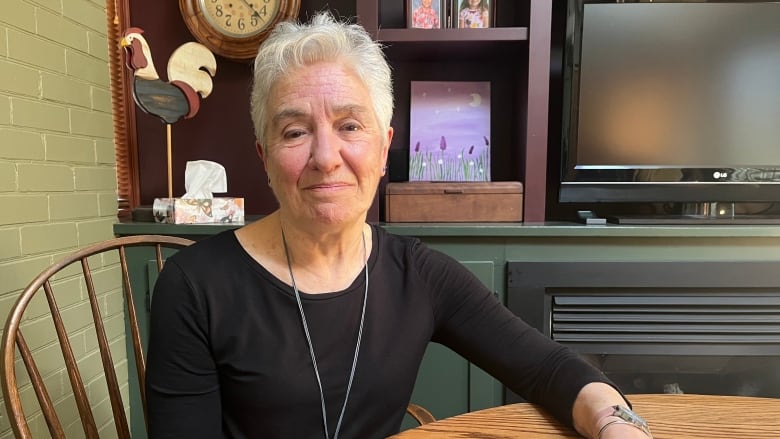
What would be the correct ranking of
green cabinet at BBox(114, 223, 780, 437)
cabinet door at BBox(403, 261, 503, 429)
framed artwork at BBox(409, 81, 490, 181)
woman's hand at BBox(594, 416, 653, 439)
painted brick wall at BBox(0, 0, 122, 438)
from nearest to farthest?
woman's hand at BBox(594, 416, 653, 439)
painted brick wall at BBox(0, 0, 122, 438)
green cabinet at BBox(114, 223, 780, 437)
cabinet door at BBox(403, 261, 503, 429)
framed artwork at BBox(409, 81, 490, 181)

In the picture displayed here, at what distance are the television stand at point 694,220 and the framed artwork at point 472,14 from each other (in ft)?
2.72

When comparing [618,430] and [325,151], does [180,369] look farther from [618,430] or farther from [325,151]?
[618,430]

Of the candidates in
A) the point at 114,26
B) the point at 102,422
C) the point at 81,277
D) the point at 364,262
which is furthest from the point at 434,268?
the point at 114,26

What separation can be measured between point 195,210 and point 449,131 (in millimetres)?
982

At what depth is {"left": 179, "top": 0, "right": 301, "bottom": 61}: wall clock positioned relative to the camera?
197 cm

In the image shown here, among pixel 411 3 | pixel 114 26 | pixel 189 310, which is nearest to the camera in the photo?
pixel 189 310

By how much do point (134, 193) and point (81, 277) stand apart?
1.61ft

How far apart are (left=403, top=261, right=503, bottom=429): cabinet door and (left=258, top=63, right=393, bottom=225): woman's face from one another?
94 centimetres

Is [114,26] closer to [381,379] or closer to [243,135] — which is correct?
[243,135]

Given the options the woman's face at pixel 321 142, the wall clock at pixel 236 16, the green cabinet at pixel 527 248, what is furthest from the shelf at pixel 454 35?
the woman's face at pixel 321 142

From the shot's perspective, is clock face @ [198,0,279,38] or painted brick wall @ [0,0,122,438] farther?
clock face @ [198,0,279,38]

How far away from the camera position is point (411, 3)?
185 centimetres

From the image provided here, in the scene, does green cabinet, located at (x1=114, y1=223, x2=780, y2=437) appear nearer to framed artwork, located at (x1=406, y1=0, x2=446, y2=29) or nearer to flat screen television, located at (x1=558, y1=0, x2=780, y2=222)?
flat screen television, located at (x1=558, y1=0, x2=780, y2=222)

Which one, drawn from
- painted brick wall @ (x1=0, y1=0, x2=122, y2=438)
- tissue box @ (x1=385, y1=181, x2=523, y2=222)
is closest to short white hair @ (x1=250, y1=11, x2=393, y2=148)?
tissue box @ (x1=385, y1=181, x2=523, y2=222)
